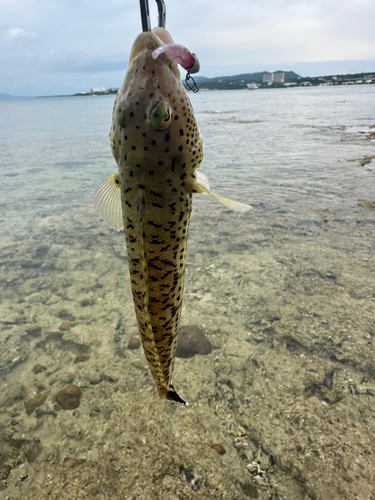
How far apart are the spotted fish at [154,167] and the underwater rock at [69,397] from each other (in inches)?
88.6

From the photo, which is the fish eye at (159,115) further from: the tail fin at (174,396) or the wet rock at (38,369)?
the wet rock at (38,369)

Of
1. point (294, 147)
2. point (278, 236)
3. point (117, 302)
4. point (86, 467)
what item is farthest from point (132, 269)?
point (294, 147)

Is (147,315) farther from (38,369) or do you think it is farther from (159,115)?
(38,369)

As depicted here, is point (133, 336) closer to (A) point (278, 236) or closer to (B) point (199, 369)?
(B) point (199, 369)

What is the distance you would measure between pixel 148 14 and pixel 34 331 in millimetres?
4438

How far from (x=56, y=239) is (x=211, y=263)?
13.0 ft

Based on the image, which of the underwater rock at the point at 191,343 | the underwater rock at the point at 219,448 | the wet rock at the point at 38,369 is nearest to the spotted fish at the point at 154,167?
the underwater rock at the point at 219,448

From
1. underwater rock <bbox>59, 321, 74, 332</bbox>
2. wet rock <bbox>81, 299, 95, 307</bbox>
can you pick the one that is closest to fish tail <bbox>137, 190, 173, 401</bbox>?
underwater rock <bbox>59, 321, 74, 332</bbox>

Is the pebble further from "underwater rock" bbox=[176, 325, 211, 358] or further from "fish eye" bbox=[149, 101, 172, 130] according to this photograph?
"fish eye" bbox=[149, 101, 172, 130]

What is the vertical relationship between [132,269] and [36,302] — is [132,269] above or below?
above

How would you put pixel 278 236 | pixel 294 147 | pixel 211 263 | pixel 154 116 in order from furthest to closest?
pixel 294 147 → pixel 278 236 → pixel 211 263 → pixel 154 116

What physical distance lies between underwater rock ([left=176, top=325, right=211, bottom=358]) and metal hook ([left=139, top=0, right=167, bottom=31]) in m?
3.62

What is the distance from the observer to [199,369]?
4012 mm

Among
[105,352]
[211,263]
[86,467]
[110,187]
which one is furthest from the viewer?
[211,263]
